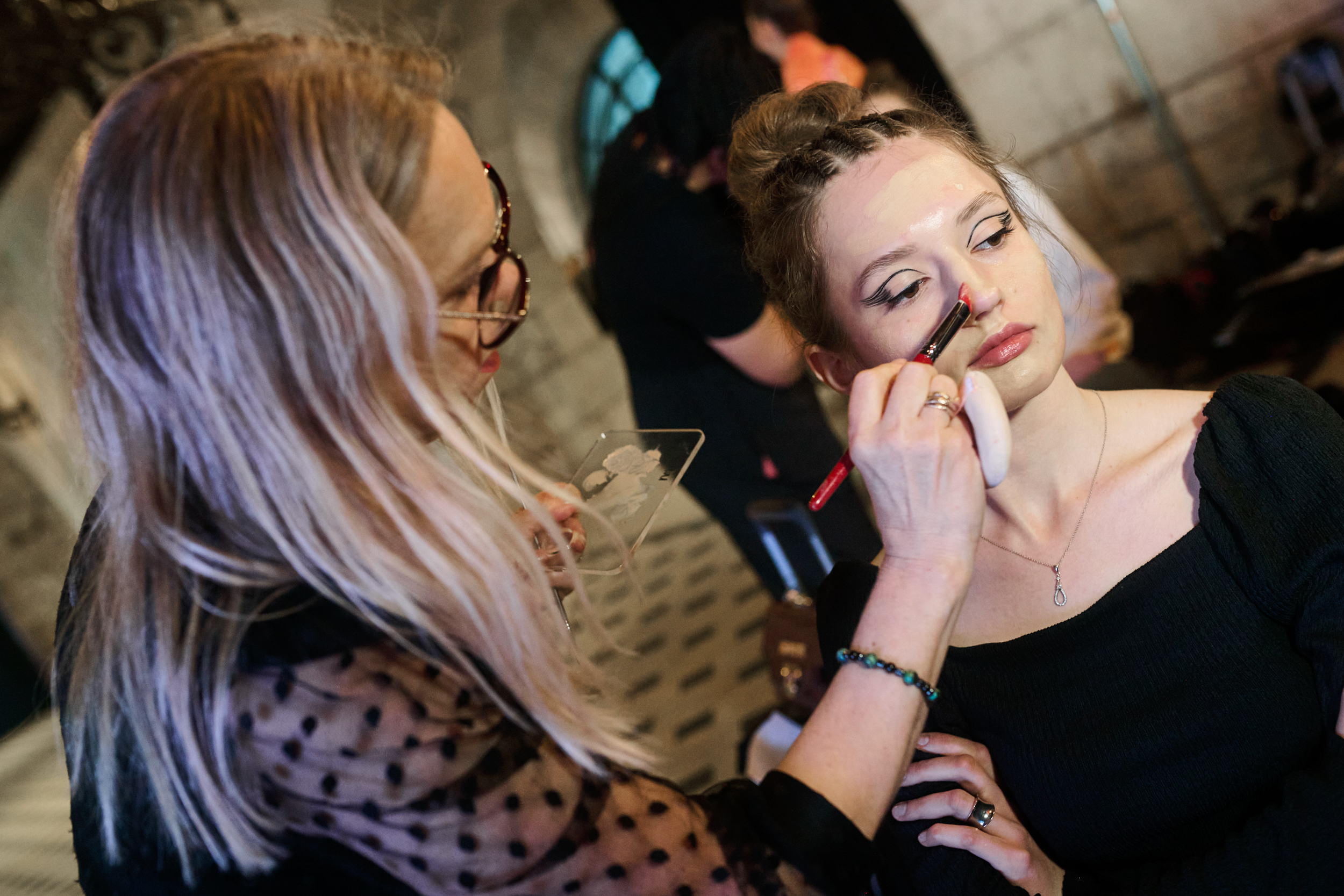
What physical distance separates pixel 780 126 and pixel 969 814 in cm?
104

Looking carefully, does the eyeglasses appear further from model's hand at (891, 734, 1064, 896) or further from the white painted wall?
the white painted wall

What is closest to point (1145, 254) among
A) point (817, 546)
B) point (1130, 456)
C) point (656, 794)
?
point (817, 546)

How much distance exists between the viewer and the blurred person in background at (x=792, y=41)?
2363mm

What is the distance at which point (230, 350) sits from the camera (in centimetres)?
75

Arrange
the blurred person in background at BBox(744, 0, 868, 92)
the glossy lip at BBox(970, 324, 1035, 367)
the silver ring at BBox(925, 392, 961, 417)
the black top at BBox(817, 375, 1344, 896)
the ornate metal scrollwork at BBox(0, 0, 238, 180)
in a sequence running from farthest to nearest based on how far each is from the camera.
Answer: the ornate metal scrollwork at BBox(0, 0, 238, 180), the blurred person in background at BBox(744, 0, 868, 92), the glossy lip at BBox(970, 324, 1035, 367), the black top at BBox(817, 375, 1344, 896), the silver ring at BBox(925, 392, 961, 417)

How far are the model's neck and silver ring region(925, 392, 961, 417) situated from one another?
37cm

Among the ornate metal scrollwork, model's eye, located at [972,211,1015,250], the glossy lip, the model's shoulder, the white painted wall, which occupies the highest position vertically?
the ornate metal scrollwork

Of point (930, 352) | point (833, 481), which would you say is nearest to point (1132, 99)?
point (930, 352)

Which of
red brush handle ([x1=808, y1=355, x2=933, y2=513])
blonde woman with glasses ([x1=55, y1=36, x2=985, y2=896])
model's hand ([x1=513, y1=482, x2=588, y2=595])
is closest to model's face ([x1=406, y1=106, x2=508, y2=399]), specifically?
blonde woman with glasses ([x1=55, y1=36, x2=985, y2=896])

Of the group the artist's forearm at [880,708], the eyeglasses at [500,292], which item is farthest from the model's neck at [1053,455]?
the eyeglasses at [500,292]

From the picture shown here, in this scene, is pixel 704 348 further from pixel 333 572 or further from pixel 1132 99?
pixel 1132 99

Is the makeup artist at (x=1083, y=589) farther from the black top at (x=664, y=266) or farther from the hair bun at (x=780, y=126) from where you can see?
the black top at (x=664, y=266)

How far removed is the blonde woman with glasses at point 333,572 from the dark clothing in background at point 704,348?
1.00m

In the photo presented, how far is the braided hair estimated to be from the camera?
4.07 feet
